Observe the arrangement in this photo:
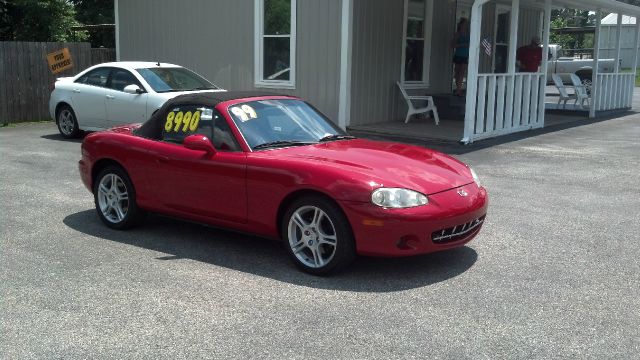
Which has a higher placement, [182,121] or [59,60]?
[59,60]

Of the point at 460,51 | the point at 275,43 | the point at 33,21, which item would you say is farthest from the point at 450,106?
the point at 33,21

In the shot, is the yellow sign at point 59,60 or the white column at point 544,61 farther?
the yellow sign at point 59,60

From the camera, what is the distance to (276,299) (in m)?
4.64

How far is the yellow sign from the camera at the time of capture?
16.2 metres

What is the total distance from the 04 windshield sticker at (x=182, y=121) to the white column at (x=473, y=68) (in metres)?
6.67

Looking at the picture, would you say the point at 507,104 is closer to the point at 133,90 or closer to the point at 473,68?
the point at 473,68

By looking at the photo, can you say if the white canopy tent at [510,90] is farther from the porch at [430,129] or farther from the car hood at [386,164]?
the car hood at [386,164]

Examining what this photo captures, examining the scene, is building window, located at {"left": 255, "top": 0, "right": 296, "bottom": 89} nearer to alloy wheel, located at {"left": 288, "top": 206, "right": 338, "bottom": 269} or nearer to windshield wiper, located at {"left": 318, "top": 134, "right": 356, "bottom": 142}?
windshield wiper, located at {"left": 318, "top": 134, "right": 356, "bottom": 142}

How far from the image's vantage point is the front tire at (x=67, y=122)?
1313 cm

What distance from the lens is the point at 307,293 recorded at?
188 inches

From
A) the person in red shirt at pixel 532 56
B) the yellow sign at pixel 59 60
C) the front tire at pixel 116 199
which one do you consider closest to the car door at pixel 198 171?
the front tire at pixel 116 199

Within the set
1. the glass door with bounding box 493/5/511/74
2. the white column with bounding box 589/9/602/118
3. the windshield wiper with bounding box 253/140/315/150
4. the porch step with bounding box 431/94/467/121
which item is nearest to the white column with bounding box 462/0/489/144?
the porch step with bounding box 431/94/467/121

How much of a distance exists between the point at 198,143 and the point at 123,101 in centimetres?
717

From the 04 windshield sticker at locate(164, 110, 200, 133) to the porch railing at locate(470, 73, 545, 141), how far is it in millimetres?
7037
